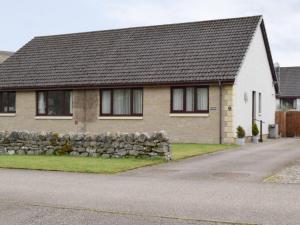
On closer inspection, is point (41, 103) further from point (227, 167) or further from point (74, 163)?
point (227, 167)

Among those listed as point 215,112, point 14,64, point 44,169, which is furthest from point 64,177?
point 14,64

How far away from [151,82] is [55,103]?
22.4 ft

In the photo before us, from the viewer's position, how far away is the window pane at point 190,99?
88.8ft

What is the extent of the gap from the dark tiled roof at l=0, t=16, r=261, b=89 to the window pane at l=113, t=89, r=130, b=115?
2.74 ft

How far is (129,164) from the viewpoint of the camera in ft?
54.5

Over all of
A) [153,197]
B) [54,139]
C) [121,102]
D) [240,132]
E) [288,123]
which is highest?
[121,102]

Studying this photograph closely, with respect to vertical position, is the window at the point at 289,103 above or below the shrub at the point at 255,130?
above

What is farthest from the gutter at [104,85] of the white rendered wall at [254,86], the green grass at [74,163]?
the green grass at [74,163]

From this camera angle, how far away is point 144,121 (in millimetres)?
28453

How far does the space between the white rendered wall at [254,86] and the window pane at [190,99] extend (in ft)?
7.08

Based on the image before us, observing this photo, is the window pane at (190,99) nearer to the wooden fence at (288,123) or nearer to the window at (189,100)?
the window at (189,100)

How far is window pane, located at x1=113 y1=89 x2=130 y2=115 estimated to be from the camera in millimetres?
29188

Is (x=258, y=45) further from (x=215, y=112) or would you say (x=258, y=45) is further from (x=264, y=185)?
(x=264, y=185)

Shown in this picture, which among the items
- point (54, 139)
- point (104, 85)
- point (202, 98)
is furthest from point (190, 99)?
point (54, 139)
